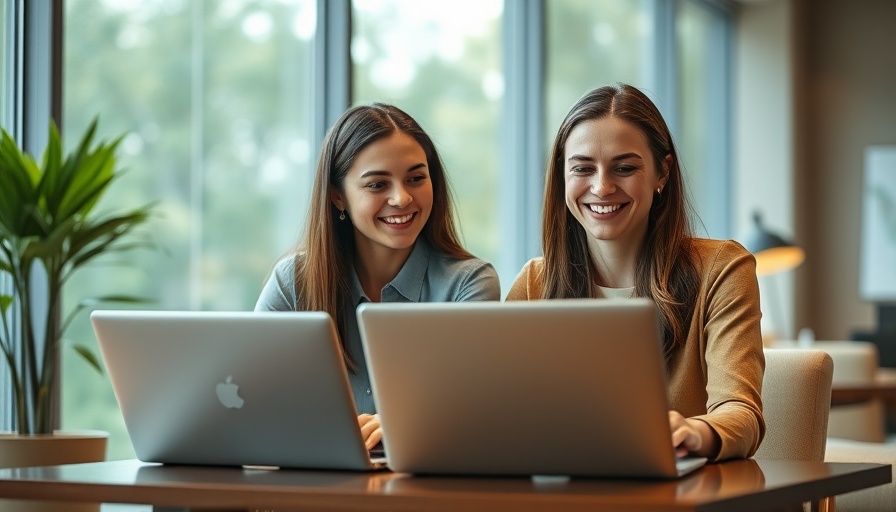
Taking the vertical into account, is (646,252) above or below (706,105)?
below

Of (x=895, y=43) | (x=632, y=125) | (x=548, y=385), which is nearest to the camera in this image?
(x=548, y=385)

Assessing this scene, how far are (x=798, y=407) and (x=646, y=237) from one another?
424 mm

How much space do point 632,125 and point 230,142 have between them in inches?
79.5

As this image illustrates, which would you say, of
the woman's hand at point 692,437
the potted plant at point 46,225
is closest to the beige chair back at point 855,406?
the potted plant at point 46,225

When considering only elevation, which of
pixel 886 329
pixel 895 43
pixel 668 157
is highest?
pixel 895 43

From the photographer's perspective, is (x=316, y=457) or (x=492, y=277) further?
(x=492, y=277)

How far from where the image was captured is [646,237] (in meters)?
2.12

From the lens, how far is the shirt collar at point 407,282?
2234 mm

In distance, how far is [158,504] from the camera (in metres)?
1.42

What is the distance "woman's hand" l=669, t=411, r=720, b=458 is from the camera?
61.4 inches

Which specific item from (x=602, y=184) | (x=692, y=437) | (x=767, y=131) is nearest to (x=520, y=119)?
(x=767, y=131)

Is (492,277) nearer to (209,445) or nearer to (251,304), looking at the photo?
(209,445)

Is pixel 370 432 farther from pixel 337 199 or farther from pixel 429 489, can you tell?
pixel 337 199

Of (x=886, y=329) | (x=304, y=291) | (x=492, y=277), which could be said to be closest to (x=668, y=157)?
(x=492, y=277)
